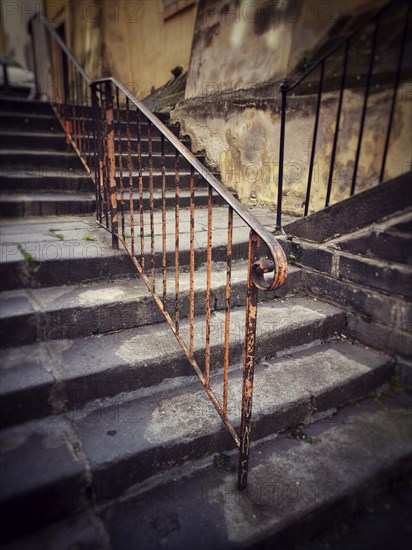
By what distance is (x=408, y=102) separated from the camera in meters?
2.88

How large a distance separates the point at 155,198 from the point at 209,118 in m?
1.82

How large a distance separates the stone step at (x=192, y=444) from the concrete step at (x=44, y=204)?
2.34 m

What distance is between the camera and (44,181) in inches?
156

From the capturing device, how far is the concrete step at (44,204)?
3.48 m

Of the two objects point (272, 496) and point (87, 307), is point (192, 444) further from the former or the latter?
point (87, 307)

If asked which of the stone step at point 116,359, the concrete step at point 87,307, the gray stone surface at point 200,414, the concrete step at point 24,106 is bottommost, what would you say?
the gray stone surface at point 200,414

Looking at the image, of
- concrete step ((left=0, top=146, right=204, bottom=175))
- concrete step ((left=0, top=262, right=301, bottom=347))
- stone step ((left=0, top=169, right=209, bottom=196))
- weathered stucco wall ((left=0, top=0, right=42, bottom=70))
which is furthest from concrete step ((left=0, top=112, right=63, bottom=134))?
weathered stucco wall ((left=0, top=0, right=42, bottom=70))

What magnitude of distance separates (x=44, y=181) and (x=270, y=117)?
2.71m

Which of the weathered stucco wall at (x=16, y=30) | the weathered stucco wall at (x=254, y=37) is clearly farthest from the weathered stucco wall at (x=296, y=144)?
the weathered stucco wall at (x=16, y=30)

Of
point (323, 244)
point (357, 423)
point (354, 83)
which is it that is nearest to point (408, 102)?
point (354, 83)

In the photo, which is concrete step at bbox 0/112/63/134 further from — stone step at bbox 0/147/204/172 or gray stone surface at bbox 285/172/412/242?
gray stone surface at bbox 285/172/412/242

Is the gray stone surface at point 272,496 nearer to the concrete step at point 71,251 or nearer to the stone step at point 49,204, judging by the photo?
the concrete step at point 71,251

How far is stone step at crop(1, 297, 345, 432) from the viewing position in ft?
6.18

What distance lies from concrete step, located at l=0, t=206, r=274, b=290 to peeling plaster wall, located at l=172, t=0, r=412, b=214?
3.84 feet
